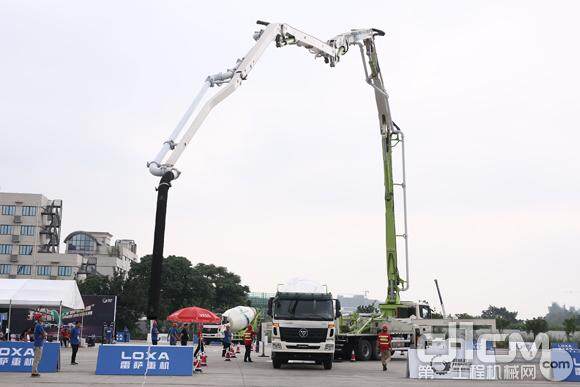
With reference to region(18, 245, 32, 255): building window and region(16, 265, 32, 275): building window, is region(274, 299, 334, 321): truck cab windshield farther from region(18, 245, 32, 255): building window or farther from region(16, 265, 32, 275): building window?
region(18, 245, 32, 255): building window

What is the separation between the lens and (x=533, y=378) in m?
22.7

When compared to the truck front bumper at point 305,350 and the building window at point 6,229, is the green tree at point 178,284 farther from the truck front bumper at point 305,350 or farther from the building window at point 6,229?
the truck front bumper at point 305,350

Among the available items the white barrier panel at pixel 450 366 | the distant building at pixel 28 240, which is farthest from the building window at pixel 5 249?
the white barrier panel at pixel 450 366

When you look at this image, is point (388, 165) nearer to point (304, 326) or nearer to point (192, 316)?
point (304, 326)

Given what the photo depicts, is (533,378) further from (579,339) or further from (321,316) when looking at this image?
(579,339)

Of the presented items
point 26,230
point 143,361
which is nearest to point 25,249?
point 26,230

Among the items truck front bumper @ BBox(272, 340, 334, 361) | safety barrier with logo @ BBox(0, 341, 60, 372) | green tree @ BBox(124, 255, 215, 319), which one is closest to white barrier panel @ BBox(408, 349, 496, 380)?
truck front bumper @ BBox(272, 340, 334, 361)

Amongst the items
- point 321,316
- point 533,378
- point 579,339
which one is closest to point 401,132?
point 321,316

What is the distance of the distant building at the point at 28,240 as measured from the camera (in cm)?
11038

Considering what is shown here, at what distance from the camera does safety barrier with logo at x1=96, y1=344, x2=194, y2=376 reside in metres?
21.1

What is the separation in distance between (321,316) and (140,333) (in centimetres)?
5879

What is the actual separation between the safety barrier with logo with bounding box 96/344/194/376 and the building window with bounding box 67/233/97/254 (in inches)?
4205

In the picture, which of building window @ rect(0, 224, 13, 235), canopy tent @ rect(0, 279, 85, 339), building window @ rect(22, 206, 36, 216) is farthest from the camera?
building window @ rect(0, 224, 13, 235)

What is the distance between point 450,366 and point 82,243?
111600mm
